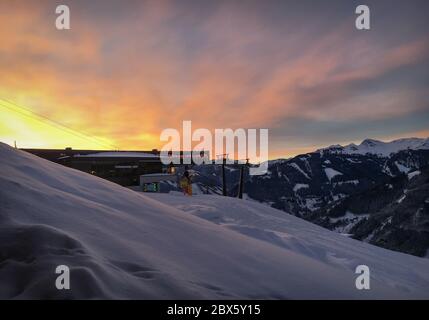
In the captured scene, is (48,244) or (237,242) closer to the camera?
(48,244)

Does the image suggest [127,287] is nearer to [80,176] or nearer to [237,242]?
[237,242]

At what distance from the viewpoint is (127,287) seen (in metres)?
3.84

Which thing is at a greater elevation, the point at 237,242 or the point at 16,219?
the point at 16,219

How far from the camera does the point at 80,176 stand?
32.4ft

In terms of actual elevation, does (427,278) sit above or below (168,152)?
below
